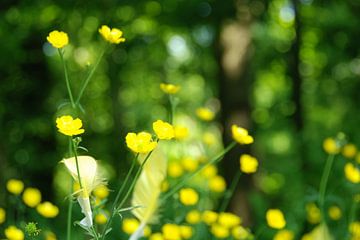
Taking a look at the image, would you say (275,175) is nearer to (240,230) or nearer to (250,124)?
(250,124)

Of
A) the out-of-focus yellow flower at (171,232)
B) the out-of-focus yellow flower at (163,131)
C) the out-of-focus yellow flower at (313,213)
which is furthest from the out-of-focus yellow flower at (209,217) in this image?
the out-of-focus yellow flower at (163,131)

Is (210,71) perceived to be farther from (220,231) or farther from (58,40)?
(58,40)

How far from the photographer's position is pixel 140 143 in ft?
4.24

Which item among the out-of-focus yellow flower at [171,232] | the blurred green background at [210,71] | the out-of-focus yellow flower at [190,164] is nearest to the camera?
the out-of-focus yellow flower at [171,232]

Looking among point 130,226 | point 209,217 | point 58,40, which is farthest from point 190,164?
point 58,40

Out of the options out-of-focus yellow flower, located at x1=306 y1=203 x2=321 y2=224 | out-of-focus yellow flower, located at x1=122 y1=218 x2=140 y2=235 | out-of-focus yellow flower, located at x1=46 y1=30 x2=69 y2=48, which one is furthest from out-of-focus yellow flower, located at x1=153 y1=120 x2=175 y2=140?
out-of-focus yellow flower, located at x1=306 y1=203 x2=321 y2=224

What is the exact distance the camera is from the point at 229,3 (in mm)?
4277

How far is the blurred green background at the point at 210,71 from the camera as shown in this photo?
173 inches

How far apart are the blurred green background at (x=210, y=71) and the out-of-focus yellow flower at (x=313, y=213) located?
5cm

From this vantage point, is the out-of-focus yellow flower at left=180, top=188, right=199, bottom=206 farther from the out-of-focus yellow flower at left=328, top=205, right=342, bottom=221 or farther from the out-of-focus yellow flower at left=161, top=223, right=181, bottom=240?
the out-of-focus yellow flower at left=328, top=205, right=342, bottom=221

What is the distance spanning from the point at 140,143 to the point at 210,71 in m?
8.08

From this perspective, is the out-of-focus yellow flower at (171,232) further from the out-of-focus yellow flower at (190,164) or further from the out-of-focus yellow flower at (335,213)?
the out-of-focus yellow flower at (335,213)

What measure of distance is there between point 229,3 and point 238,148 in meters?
1.16

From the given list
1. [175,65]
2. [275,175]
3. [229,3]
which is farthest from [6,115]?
[175,65]
